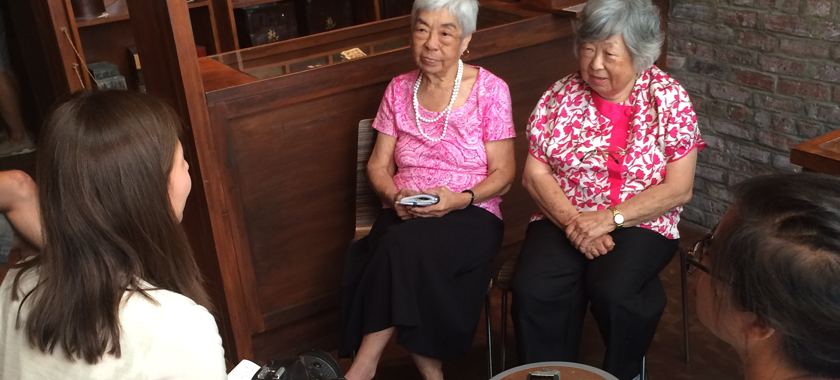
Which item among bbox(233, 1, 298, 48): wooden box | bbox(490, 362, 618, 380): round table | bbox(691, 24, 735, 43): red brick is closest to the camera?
bbox(490, 362, 618, 380): round table

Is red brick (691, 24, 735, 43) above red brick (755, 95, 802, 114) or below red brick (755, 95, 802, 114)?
above

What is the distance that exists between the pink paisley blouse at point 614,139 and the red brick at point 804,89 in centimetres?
79

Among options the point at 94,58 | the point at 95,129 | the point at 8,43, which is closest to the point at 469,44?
the point at 95,129

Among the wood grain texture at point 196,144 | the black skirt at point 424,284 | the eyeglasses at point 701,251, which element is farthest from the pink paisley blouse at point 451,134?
the eyeglasses at point 701,251

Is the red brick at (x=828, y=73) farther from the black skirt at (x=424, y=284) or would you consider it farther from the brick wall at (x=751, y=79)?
the black skirt at (x=424, y=284)

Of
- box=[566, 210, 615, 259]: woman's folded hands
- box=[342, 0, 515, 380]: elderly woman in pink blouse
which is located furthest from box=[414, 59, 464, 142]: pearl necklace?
box=[566, 210, 615, 259]: woman's folded hands

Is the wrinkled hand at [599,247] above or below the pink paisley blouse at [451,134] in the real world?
below

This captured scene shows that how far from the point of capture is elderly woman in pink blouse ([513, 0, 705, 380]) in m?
2.05

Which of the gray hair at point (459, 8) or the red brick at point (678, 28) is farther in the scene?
the red brick at point (678, 28)

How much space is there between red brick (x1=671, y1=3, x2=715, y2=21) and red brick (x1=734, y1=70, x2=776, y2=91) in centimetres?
25

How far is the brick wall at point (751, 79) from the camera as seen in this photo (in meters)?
2.64

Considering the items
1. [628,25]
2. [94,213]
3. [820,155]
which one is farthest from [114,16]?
[820,155]

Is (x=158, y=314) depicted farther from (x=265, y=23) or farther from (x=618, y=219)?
(x=265, y=23)

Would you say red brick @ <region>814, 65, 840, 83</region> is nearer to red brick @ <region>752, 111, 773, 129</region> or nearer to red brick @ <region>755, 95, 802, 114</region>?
red brick @ <region>755, 95, 802, 114</region>
